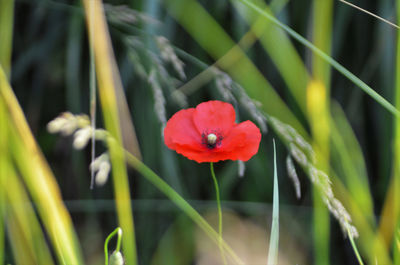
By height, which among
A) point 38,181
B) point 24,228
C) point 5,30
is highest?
A: point 5,30

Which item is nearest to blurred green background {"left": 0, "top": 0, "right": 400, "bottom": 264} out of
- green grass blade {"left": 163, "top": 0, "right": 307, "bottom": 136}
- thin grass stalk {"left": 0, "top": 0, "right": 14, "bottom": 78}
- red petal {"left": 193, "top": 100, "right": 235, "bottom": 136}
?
green grass blade {"left": 163, "top": 0, "right": 307, "bottom": 136}

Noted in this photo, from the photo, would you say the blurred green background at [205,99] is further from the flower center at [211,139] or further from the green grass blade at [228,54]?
the flower center at [211,139]

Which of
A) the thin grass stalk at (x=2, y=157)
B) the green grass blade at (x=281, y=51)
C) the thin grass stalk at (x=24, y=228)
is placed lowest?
the thin grass stalk at (x=24, y=228)

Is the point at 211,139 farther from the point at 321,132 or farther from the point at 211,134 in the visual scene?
the point at 321,132

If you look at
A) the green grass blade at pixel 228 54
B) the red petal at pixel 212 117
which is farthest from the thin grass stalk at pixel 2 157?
the green grass blade at pixel 228 54

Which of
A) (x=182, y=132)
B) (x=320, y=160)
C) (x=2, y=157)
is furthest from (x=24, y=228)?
(x=320, y=160)

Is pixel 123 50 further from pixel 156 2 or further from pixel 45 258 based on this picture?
pixel 45 258

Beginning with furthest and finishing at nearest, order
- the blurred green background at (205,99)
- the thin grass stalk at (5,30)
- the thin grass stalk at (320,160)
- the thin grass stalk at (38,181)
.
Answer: the blurred green background at (205,99)
the thin grass stalk at (5,30)
the thin grass stalk at (320,160)
the thin grass stalk at (38,181)
